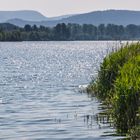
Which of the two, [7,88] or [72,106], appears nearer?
[72,106]

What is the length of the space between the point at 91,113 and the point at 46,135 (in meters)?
7.21

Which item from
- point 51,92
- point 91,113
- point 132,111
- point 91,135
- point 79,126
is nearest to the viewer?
point 132,111

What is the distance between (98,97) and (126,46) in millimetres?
3935

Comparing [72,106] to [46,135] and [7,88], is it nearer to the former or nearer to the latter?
[46,135]

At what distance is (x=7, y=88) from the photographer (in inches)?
2058

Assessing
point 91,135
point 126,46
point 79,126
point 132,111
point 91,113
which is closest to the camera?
point 132,111

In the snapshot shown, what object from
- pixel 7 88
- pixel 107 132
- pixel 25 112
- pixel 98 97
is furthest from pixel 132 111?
pixel 7 88

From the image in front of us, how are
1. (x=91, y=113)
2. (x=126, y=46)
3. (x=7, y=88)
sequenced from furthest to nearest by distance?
(x=7, y=88) → (x=126, y=46) → (x=91, y=113)

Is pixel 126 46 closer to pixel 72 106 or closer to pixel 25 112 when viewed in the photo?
pixel 72 106

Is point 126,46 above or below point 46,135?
above

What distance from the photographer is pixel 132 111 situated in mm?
23297

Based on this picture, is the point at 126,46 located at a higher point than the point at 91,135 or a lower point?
higher

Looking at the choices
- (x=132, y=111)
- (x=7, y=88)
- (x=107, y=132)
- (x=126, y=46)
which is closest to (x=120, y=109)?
(x=132, y=111)

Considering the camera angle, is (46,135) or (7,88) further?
(7,88)
